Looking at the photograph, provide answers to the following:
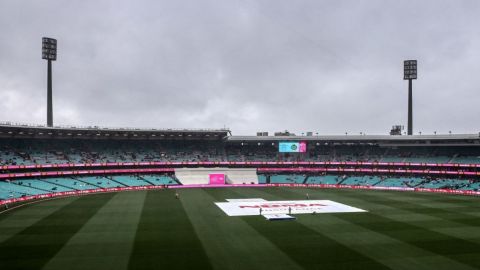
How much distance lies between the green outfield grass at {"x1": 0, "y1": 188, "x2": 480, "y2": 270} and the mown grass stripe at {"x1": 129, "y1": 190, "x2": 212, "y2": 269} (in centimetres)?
7

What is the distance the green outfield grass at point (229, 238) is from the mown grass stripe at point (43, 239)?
70 mm

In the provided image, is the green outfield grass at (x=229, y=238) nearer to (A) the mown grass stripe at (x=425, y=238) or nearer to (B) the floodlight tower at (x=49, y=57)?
(A) the mown grass stripe at (x=425, y=238)

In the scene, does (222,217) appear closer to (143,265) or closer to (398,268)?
(143,265)

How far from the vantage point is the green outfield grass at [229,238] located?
82.6 feet

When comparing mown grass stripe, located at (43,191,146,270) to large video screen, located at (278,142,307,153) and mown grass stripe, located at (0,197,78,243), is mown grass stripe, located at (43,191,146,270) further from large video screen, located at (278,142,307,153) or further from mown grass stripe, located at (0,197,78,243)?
large video screen, located at (278,142,307,153)

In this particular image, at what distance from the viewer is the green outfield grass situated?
992 inches

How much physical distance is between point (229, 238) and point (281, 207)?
1876cm

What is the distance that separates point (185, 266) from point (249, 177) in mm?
67356

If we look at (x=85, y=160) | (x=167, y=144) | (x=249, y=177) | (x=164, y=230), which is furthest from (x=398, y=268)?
(x=167, y=144)

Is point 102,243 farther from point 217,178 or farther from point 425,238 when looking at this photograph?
point 217,178

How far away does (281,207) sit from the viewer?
49688mm

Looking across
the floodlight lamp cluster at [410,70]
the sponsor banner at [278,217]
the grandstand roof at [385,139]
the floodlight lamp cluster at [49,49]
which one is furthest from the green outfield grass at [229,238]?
the floodlight lamp cluster at [410,70]

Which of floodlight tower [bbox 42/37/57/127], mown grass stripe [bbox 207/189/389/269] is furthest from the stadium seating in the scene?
floodlight tower [bbox 42/37/57/127]

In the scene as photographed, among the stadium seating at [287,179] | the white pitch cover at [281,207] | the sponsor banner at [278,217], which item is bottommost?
the stadium seating at [287,179]
